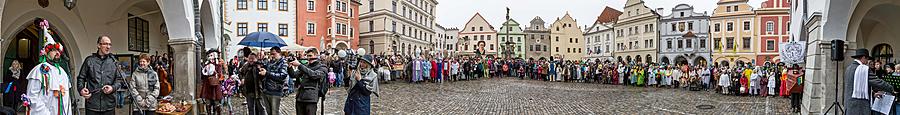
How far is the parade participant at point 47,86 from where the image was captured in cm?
614

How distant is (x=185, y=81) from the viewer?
33.5 ft

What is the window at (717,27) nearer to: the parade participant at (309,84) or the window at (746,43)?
the window at (746,43)

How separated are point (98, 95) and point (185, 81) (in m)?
3.32

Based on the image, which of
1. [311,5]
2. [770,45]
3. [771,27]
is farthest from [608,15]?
[311,5]

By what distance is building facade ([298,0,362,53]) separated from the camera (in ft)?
149

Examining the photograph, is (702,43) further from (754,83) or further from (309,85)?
(309,85)

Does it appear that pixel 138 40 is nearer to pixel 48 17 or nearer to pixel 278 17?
pixel 48 17

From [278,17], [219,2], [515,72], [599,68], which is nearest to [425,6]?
[278,17]

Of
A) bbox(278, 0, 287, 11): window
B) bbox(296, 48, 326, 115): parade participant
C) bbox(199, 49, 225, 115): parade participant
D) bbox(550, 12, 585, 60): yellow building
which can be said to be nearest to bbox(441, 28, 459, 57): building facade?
bbox(550, 12, 585, 60): yellow building

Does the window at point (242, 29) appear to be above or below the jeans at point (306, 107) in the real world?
above

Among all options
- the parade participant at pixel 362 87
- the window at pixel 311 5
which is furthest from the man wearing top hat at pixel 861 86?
the window at pixel 311 5

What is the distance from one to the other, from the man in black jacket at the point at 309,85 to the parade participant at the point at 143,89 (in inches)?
75.3

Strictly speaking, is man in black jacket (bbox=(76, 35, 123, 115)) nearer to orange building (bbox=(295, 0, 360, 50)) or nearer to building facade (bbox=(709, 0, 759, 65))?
orange building (bbox=(295, 0, 360, 50))

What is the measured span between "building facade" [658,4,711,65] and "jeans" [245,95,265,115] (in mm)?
55844
